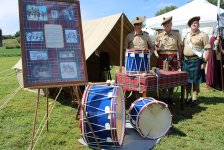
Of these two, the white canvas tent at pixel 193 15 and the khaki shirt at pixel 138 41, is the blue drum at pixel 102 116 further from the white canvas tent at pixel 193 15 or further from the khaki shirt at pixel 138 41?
the white canvas tent at pixel 193 15

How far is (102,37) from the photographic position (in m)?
5.72

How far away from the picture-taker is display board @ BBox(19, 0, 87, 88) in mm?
3059

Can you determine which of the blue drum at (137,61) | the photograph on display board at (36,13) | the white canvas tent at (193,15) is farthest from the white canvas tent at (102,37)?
the white canvas tent at (193,15)

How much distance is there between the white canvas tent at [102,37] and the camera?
572cm

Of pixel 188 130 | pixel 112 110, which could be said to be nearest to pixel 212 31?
pixel 188 130

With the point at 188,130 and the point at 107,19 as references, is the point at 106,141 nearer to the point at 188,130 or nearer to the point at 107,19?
the point at 188,130

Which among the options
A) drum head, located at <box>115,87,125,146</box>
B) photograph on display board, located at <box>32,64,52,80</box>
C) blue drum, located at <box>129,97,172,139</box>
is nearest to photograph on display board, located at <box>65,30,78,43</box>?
photograph on display board, located at <box>32,64,52,80</box>

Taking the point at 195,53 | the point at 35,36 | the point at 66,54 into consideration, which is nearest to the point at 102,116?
the point at 66,54

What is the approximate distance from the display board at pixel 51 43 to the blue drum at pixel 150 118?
1.23 metres

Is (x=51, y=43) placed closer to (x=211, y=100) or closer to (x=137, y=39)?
(x=137, y=39)

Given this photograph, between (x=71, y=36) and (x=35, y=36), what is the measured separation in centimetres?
42

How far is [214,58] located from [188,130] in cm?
373

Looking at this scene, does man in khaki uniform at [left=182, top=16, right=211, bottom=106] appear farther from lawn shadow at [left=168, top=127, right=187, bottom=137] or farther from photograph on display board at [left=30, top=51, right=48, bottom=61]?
photograph on display board at [left=30, top=51, right=48, bottom=61]

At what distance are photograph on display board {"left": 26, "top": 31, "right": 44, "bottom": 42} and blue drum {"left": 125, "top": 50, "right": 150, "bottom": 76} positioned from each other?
6.20ft
